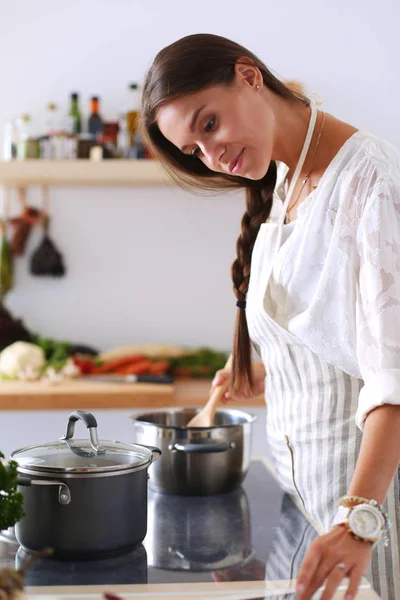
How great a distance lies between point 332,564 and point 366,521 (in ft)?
0.22

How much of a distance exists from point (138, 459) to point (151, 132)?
1.79 ft

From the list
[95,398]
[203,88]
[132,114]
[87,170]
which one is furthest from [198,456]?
[132,114]

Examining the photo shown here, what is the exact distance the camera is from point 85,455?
3.51 ft

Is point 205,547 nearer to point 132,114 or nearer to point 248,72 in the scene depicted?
point 248,72

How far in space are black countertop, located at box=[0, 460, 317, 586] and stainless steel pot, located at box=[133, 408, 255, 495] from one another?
0.08 ft

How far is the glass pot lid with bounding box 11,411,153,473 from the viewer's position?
1029 millimetres

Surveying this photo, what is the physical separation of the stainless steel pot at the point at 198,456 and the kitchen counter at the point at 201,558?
0.03m

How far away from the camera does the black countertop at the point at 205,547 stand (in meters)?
1.03

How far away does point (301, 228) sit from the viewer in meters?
1.20

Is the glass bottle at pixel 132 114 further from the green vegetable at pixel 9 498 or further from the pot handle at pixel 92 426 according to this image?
the green vegetable at pixel 9 498

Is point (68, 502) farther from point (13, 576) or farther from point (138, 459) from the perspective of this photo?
point (13, 576)

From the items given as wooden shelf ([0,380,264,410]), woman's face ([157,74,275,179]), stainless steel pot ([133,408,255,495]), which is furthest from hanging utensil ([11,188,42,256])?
woman's face ([157,74,275,179])

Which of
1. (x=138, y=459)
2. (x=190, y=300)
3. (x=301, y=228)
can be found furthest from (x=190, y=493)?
(x=190, y=300)

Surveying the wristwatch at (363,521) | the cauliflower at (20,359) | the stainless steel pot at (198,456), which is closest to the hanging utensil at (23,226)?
the cauliflower at (20,359)
